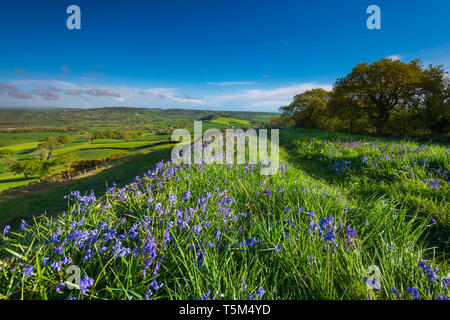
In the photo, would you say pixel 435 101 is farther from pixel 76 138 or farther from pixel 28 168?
pixel 76 138

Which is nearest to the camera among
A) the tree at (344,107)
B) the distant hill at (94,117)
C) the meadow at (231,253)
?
the meadow at (231,253)

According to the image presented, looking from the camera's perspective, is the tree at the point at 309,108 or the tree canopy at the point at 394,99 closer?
the tree canopy at the point at 394,99

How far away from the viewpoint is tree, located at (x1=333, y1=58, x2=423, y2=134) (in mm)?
18625

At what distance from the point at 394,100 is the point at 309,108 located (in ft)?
60.3

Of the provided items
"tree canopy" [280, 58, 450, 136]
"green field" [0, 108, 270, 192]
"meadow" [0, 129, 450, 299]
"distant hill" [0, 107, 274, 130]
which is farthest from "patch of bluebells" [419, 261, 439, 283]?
"distant hill" [0, 107, 274, 130]

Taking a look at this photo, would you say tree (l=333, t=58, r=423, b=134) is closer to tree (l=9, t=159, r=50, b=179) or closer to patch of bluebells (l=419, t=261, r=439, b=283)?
patch of bluebells (l=419, t=261, r=439, b=283)

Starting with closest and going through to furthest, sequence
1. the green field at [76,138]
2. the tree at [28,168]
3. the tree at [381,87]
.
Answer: the tree at [381,87]
the tree at [28,168]
the green field at [76,138]

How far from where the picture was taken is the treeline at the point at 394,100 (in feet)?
56.3

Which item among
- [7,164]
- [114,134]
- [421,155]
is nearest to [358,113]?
[421,155]

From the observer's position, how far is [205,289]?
1806mm

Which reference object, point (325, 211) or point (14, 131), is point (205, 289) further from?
point (14, 131)

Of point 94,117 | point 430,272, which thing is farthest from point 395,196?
point 94,117

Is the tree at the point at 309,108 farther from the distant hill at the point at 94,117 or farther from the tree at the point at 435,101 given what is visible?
the distant hill at the point at 94,117

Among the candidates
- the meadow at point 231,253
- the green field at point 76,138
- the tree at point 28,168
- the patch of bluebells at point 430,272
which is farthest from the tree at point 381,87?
the tree at point 28,168
